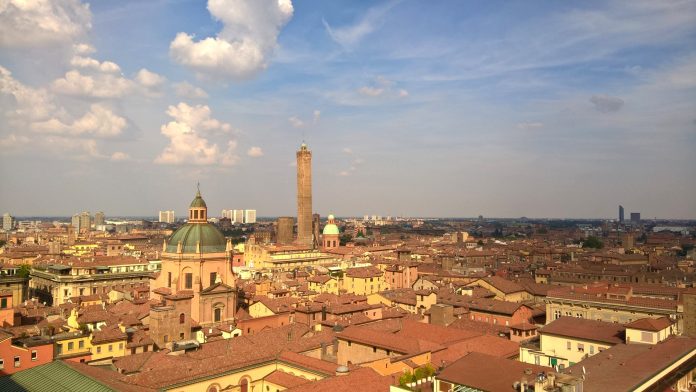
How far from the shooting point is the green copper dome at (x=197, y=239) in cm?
4328

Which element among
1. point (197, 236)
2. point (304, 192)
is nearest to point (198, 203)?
point (197, 236)

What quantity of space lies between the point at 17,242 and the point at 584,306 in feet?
457

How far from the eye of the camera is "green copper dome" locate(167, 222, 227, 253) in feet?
142

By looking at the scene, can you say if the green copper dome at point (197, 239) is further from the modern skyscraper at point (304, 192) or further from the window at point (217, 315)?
the modern skyscraper at point (304, 192)

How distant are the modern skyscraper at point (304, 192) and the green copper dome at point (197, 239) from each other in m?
71.7

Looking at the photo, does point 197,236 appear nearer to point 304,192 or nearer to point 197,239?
point 197,239

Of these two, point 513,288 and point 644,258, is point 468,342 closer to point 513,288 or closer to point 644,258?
point 513,288

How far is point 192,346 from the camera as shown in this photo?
3061 centimetres

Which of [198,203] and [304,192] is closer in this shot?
[198,203]

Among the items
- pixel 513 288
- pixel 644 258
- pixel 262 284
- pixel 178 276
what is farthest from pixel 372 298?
pixel 644 258

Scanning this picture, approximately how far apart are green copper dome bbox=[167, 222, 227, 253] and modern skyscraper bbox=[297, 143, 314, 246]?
71744 millimetres

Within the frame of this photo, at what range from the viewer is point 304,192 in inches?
4707

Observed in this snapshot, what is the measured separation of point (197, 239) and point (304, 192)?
76.3 metres

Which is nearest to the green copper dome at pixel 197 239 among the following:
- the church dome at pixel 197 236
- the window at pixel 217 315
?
the church dome at pixel 197 236
